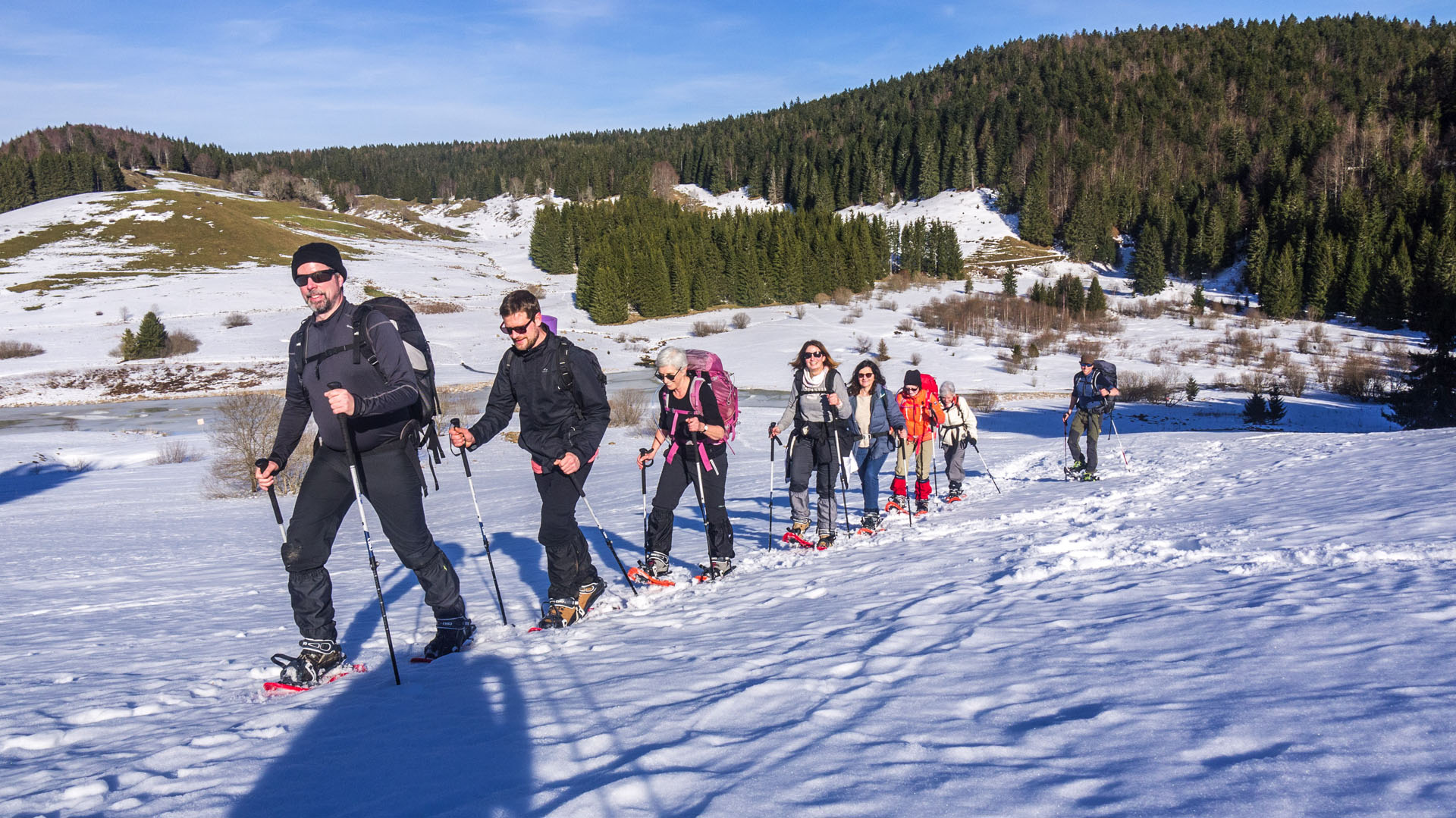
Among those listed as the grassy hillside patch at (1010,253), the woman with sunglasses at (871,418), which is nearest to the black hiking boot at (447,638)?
the woman with sunglasses at (871,418)

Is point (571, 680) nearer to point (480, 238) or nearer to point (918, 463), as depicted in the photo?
point (918, 463)

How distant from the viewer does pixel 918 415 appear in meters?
10.4

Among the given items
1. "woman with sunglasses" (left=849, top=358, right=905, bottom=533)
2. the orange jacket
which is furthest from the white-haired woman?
"woman with sunglasses" (left=849, top=358, right=905, bottom=533)

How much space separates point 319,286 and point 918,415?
779cm

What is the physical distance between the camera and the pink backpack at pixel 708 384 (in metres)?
6.51

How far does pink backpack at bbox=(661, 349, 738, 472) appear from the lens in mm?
6508

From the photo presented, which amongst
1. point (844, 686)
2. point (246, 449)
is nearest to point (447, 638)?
point (844, 686)

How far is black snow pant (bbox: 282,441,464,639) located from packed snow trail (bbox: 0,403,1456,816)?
1.60ft

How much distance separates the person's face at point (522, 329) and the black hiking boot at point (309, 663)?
2076 mm

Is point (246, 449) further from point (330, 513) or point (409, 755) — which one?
point (409, 755)

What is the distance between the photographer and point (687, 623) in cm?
529

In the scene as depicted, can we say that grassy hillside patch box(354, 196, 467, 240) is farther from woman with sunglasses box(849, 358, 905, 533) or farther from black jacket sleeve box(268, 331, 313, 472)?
black jacket sleeve box(268, 331, 313, 472)

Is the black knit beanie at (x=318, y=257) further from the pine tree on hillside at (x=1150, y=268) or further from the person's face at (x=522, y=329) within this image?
the pine tree on hillside at (x=1150, y=268)

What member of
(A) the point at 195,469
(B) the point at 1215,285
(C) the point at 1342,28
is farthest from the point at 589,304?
(C) the point at 1342,28
